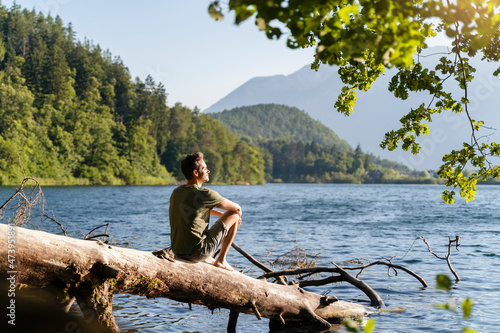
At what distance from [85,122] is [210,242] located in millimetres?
96335

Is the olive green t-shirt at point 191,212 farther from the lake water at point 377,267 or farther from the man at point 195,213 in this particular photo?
the lake water at point 377,267

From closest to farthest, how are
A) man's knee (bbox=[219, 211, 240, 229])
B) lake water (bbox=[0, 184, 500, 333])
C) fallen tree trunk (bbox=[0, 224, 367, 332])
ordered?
1. fallen tree trunk (bbox=[0, 224, 367, 332])
2. man's knee (bbox=[219, 211, 240, 229])
3. lake water (bbox=[0, 184, 500, 333])

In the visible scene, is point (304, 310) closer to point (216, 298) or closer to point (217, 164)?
point (216, 298)

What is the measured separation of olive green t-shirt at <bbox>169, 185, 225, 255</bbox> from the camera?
6031 mm

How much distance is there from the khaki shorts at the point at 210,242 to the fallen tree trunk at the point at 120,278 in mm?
96

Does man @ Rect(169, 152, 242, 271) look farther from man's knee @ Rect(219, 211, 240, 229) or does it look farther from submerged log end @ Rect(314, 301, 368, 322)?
submerged log end @ Rect(314, 301, 368, 322)

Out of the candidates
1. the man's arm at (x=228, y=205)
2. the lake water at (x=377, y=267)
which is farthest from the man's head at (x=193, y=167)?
the lake water at (x=377, y=267)

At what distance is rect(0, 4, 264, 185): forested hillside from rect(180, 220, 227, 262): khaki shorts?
65113 millimetres

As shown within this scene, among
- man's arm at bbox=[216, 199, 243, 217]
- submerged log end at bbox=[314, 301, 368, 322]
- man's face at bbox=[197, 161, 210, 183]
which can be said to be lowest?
submerged log end at bbox=[314, 301, 368, 322]

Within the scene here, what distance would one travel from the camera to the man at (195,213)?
19.8 ft

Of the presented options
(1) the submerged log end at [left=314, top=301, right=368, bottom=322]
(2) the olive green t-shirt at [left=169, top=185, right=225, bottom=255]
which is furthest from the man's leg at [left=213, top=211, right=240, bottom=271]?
(1) the submerged log end at [left=314, top=301, right=368, bottom=322]

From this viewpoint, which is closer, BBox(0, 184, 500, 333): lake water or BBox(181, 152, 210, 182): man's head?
BBox(181, 152, 210, 182): man's head

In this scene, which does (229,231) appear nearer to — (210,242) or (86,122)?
(210,242)

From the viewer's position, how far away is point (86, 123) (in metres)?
97.2
